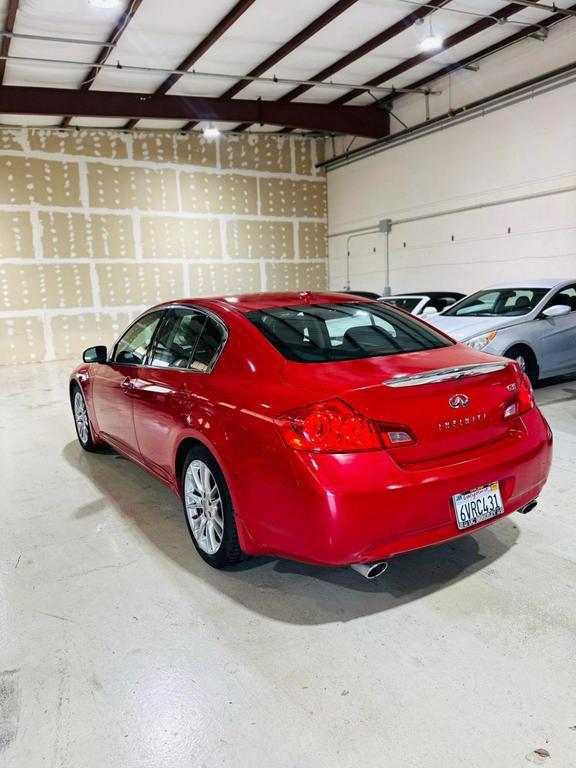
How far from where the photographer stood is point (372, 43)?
9.34 meters

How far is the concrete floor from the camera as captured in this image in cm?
170

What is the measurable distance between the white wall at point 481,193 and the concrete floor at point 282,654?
757 cm

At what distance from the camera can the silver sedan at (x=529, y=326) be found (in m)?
6.20

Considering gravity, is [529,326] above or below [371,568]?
above

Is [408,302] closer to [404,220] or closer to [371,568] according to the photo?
[404,220]

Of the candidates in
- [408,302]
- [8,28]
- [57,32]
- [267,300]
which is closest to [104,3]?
[57,32]

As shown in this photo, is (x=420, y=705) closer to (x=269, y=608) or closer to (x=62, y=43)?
(x=269, y=608)

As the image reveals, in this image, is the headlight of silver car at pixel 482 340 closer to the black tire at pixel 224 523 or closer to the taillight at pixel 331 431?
the black tire at pixel 224 523

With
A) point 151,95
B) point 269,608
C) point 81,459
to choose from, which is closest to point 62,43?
point 151,95

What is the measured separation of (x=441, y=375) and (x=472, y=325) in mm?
4427

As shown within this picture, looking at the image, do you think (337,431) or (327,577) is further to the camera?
(327,577)

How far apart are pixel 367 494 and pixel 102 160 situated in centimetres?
1290

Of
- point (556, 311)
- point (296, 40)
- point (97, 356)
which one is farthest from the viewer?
point (296, 40)

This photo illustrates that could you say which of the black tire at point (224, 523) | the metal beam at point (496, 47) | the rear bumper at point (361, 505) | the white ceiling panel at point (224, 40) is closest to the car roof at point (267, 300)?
the black tire at point (224, 523)
